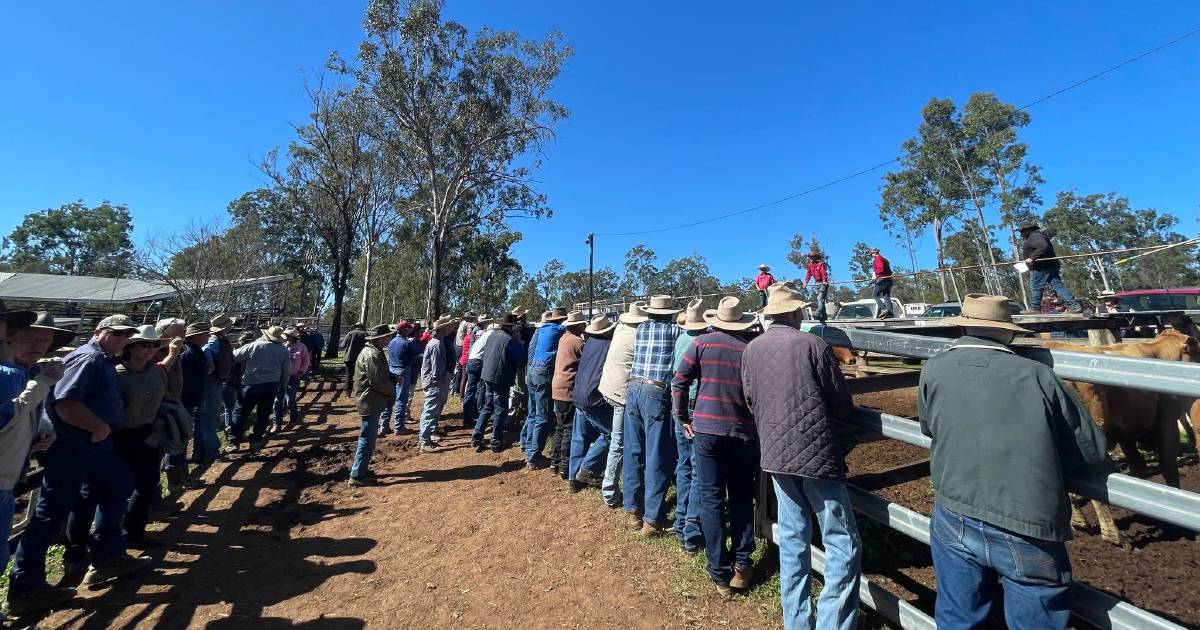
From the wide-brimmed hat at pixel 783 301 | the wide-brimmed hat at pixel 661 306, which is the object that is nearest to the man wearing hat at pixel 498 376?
the wide-brimmed hat at pixel 661 306

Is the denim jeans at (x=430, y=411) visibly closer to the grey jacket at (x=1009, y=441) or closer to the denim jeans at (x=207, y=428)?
the denim jeans at (x=207, y=428)

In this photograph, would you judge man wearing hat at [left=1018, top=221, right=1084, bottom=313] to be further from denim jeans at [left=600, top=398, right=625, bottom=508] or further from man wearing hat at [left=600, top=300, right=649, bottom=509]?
denim jeans at [left=600, top=398, right=625, bottom=508]

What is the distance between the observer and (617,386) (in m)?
4.59

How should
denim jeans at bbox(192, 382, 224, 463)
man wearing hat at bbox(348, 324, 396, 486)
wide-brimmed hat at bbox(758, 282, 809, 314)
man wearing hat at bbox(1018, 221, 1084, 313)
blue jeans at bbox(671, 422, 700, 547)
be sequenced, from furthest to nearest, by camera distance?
man wearing hat at bbox(1018, 221, 1084, 313) < denim jeans at bbox(192, 382, 224, 463) < man wearing hat at bbox(348, 324, 396, 486) < blue jeans at bbox(671, 422, 700, 547) < wide-brimmed hat at bbox(758, 282, 809, 314)

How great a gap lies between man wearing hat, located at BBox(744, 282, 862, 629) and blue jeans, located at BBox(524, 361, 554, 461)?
355 cm

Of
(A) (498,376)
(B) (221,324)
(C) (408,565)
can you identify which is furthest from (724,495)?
(B) (221,324)

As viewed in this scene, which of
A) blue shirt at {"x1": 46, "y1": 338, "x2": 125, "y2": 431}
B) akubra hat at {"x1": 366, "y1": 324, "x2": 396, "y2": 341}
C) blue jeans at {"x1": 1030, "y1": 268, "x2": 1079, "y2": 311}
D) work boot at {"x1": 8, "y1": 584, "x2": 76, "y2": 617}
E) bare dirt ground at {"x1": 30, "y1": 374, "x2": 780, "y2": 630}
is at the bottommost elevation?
bare dirt ground at {"x1": 30, "y1": 374, "x2": 780, "y2": 630}

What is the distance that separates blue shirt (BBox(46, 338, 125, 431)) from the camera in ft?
10.8

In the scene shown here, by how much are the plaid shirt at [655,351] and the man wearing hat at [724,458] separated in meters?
0.72

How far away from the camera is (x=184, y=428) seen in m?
4.42

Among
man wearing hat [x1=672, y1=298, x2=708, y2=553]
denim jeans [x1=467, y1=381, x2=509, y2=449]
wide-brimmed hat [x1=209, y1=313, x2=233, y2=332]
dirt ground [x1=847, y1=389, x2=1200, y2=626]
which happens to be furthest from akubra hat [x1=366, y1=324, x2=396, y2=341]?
dirt ground [x1=847, y1=389, x2=1200, y2=626]

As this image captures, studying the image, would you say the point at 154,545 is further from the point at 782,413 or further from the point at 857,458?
the point at 857,458

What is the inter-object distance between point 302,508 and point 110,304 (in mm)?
26207

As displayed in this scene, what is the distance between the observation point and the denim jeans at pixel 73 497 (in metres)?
3.18
